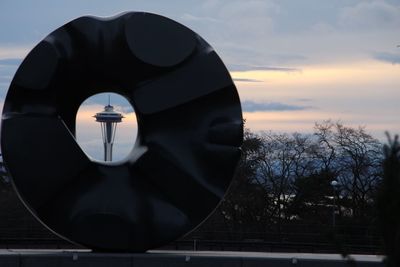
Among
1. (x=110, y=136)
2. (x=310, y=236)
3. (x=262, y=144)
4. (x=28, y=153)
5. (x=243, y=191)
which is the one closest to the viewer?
(x=28, y=153)

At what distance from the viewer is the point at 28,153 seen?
1689 cm

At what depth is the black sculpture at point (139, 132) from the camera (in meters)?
17.0

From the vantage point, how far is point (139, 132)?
18.0m

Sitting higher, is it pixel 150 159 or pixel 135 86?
pixel 135 86

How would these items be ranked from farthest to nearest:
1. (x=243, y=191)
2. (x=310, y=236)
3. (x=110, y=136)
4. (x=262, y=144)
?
(x=110, y=136) → (x=262, y=144) → (x=243, y=191) → (x=310, y=236)

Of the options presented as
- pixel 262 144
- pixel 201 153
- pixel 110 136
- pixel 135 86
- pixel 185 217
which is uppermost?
pixel 110 136

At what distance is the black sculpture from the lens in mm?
17000

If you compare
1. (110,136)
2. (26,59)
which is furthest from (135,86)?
(110,136)

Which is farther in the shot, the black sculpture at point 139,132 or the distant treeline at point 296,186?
the distant treeline at point 296,186

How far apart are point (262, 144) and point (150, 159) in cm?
3207

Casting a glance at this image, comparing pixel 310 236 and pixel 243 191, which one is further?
pixel 243 191

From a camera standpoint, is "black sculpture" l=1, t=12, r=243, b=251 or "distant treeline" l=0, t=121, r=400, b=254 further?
"distant treeline" l=0, t=121, r=400, b=254

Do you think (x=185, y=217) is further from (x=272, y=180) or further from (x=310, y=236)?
(x=272, y=180)

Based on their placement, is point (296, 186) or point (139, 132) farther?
point (296, 186)
